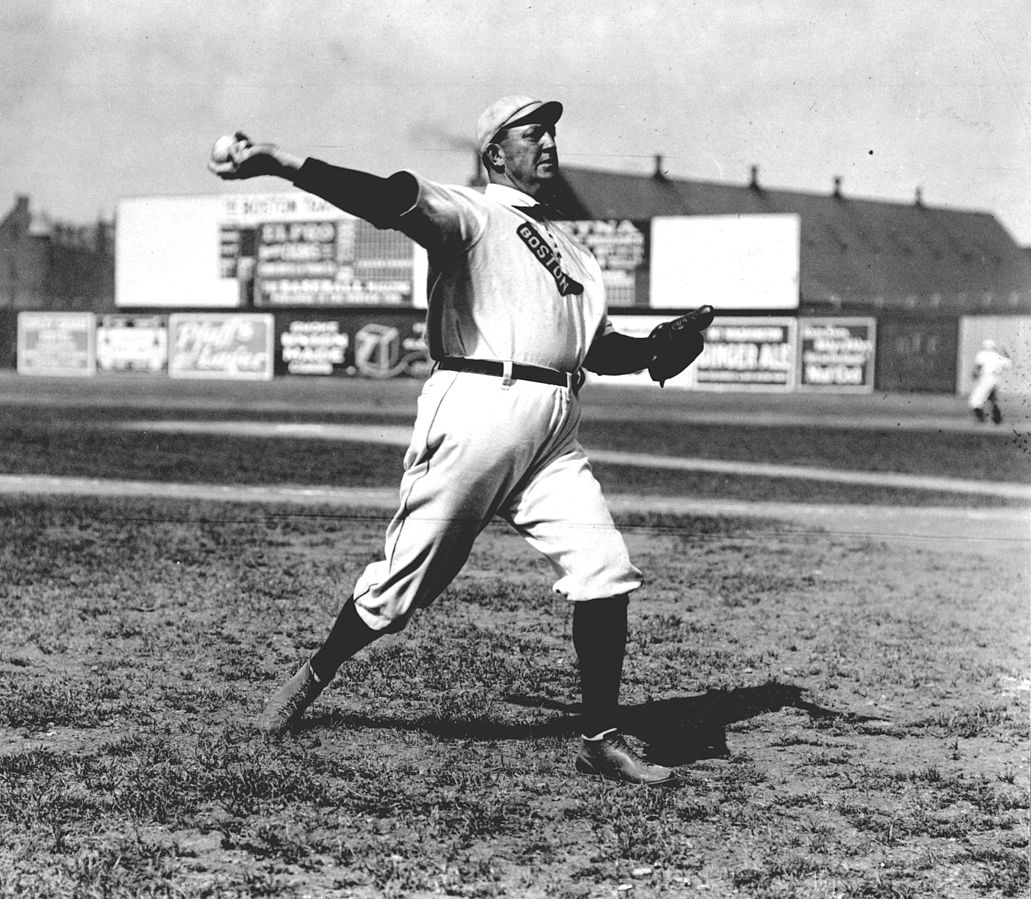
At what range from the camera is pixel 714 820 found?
345 cm

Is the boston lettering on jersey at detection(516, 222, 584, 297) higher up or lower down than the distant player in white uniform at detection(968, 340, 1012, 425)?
higher up

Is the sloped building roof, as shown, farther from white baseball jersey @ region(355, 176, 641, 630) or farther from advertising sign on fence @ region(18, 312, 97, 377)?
white baseball jersey @ region(355, 176, 641, 630)

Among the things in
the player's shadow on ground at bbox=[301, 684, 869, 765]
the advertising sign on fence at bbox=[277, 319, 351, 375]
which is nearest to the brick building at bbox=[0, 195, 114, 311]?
the advertising sign on fence at bbox=[277, 319, 351, 375]

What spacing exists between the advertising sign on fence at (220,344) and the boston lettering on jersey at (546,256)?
120 ft

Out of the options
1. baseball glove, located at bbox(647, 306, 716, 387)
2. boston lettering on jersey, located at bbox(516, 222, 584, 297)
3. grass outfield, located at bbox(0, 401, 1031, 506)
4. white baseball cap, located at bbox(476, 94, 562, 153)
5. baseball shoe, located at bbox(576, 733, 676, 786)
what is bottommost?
grass outfield, located at bbox(0, 401, 1031, 506)

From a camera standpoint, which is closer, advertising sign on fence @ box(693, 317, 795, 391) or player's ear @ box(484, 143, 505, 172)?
player's ear @ box(484, 143, 505, 172)

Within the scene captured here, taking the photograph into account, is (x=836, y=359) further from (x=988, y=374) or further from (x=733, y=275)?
(x=988, y=374)

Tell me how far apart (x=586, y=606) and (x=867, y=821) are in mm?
888

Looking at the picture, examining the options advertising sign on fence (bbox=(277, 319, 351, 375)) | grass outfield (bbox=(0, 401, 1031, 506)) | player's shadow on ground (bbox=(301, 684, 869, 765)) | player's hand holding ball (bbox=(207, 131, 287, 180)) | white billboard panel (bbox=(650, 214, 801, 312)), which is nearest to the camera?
player's hand holding ball (bbox=(207, 131, 287, 180))

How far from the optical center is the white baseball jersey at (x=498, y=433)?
3762 mm

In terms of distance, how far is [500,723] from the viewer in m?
4.38

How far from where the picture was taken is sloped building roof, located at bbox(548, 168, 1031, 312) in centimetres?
4434

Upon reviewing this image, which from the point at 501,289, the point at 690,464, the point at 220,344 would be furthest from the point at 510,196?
the point at 220,344

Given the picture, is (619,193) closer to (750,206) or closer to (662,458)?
(750,206)
